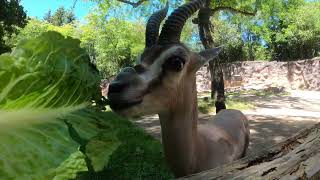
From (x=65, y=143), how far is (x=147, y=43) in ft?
9.20

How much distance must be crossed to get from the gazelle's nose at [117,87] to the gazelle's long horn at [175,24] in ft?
2.89

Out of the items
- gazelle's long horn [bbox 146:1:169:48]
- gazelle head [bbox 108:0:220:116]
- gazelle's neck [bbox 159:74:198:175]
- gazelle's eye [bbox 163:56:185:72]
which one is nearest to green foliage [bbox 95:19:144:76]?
gazelle's long horn [bbox 146:1:169:48]

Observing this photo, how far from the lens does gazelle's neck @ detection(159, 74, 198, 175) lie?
4145 millimetres

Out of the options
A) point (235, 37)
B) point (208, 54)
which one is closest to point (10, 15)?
point (208, 54)

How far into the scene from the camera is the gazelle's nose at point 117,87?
3504 millimetres

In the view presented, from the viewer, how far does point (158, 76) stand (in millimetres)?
3887

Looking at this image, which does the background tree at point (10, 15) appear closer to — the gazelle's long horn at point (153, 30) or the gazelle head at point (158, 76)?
the gazelle's long horn at point (153, 30)

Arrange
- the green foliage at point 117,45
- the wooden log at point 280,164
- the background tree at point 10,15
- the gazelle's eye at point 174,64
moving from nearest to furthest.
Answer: the wooden log at point 280,164, the gazelle's eye at point 174,64, the background tree at point 10,15, the green foliage at point 117,45

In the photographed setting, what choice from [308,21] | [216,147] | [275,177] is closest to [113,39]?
[308,21]

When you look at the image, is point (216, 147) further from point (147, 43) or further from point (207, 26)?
point (207, 26)

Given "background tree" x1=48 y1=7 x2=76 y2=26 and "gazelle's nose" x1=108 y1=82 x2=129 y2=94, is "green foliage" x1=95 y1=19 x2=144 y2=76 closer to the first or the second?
"background tree" x1=48 y1=7 x2=76 y2=26

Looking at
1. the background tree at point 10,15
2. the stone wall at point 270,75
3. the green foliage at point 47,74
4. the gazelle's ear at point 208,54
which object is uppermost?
the background tree at point 10,15

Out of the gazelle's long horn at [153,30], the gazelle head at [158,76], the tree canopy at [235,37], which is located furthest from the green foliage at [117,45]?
the gazelle head at [158,76]

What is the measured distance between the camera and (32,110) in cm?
172
